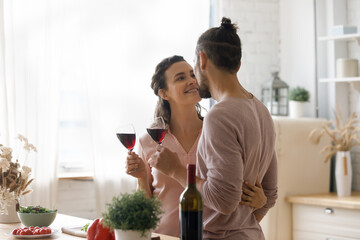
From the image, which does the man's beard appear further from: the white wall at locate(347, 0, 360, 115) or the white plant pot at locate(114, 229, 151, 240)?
the white wall at locate(347, 0, 360, 115)

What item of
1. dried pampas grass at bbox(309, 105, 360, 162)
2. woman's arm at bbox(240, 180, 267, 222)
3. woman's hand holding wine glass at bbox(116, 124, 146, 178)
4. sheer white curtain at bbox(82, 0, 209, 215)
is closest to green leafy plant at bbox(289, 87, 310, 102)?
dried pampas grass at bbox(309, 105, 360, 162)

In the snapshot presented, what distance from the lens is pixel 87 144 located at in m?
4.49

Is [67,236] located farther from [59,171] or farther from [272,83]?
[272,83]

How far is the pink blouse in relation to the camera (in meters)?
2.55

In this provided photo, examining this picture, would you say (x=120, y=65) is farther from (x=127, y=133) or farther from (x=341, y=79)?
(x=127, y=133)

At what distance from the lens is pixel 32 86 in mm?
3990

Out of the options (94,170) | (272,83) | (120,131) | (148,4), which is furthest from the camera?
(272,83)

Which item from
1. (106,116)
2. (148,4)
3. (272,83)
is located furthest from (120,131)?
(272,83)

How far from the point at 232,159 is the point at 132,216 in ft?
1.21

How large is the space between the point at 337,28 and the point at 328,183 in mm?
1304

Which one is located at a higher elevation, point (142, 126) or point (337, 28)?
point (337, 28)

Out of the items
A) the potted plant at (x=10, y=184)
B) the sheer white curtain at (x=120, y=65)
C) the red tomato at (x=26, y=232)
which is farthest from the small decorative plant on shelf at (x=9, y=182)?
the sheer white curtain at (x=120, y=65)

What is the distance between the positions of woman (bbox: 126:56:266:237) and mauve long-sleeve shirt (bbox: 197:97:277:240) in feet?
1.58

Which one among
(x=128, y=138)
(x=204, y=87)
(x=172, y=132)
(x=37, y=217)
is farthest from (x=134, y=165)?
(x=204, y=87)
